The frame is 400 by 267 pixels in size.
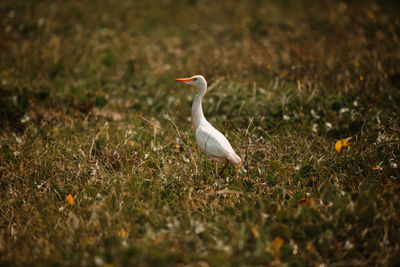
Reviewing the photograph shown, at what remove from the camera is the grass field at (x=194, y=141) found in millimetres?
2104

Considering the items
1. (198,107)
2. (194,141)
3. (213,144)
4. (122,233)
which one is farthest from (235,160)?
(122,233)

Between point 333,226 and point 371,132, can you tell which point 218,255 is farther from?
point 371,132

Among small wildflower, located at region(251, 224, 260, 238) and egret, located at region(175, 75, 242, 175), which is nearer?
small wildflower, located at region(251, 224, 260, 238)

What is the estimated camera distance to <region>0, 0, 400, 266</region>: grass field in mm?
2104

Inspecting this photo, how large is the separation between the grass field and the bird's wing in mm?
198

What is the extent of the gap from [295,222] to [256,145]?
1.08m

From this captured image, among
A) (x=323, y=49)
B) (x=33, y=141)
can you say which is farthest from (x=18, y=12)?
(x=323, y=49)

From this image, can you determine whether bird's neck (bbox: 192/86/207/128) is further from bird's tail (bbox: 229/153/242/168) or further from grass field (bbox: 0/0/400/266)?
bird's tail (bbox: 229/153/242/168)

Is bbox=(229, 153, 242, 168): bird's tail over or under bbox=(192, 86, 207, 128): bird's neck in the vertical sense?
under

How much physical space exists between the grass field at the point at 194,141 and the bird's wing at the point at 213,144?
0.20 meters

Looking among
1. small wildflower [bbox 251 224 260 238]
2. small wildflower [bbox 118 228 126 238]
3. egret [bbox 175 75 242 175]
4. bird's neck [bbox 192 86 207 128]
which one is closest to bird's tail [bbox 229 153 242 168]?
egret [bbox 175 75 242 175]

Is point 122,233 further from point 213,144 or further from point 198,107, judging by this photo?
point 198,107

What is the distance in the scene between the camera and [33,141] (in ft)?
11.4

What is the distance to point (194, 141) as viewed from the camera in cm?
349
